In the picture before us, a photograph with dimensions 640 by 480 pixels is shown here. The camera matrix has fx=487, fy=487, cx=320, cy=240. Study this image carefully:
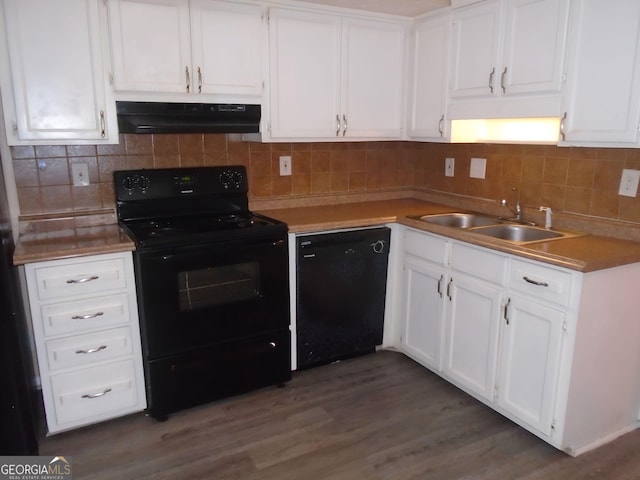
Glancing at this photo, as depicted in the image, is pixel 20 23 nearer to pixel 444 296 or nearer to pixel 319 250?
pixel 319 250

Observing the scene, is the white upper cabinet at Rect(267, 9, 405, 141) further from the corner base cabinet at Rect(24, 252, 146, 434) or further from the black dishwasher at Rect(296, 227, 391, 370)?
the corner base cabinet at Rect(24, 252, 146, 434)

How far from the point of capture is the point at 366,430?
2344 millimetres

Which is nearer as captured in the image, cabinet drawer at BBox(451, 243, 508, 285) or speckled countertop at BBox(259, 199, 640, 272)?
speckled countertop at BBox(259, 199, 640, 272)

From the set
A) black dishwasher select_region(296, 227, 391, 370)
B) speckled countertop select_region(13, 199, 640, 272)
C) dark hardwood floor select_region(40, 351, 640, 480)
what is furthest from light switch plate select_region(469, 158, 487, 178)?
dark hardwood floor select_region(40, 351, 640, 480)

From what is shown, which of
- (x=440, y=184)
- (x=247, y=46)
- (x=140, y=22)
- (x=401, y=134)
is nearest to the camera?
(x=140, y=22)

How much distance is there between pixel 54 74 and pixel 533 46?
7.22ft

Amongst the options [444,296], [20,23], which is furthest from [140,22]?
[444,296]

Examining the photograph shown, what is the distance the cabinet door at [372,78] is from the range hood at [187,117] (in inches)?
24.4

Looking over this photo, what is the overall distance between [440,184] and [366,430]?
5.96ft

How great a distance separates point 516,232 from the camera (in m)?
2.69

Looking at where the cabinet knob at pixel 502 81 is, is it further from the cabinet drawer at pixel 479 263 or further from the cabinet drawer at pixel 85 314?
the cabinet drawer at pixel 85 314

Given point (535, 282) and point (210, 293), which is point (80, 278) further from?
point (535, 282)

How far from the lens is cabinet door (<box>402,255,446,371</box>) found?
2705 millimetres

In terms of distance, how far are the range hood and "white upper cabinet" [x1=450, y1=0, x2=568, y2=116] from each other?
3.83 ft
